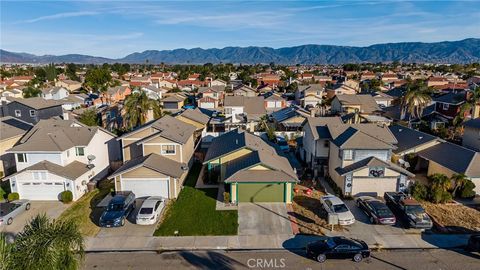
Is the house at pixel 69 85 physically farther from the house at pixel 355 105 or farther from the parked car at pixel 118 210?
the parked car at pixel 118 210

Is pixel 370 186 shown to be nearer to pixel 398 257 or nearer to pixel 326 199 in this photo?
pixel 326 199

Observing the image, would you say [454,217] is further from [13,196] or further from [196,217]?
[13,196]

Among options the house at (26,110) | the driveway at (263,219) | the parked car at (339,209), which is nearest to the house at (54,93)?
the house at (26,110)

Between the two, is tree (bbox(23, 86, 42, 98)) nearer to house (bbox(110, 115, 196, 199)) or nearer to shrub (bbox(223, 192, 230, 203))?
house (bbox(110, 115, 196, 199))

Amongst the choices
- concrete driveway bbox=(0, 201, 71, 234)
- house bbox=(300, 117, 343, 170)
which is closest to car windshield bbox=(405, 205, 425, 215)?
house bbox=(300, 117, 343, 170)

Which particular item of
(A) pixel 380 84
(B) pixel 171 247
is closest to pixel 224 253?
(B) pixel 171 247
